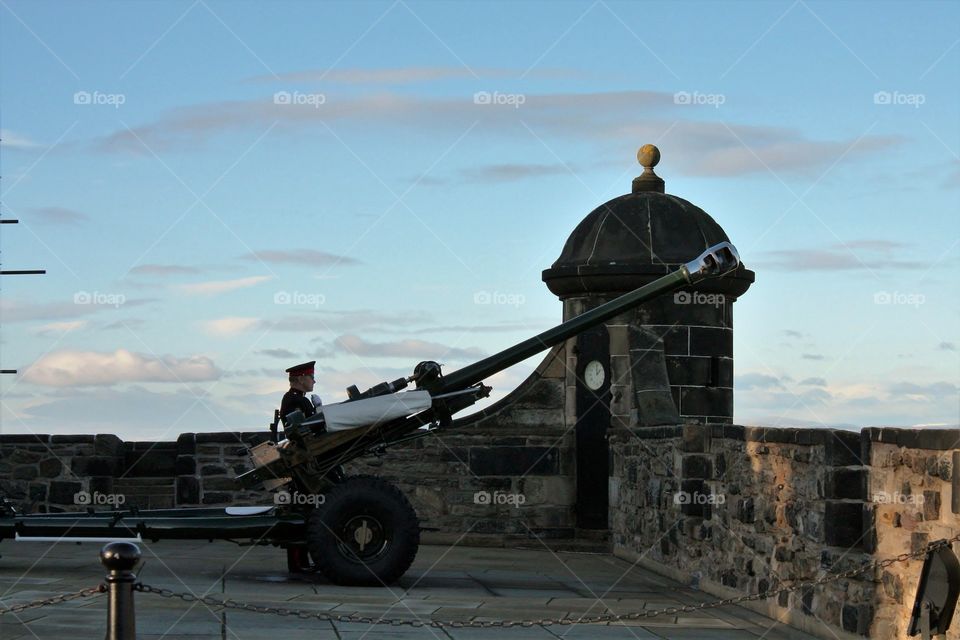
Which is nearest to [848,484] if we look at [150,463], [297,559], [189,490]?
[297,559]

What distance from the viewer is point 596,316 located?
11.4 metres

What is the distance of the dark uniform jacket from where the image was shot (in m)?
11.0

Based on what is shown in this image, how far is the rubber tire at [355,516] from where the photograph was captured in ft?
33.8

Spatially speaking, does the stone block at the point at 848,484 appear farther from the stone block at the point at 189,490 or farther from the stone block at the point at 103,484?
the stone block at the point at 103,484

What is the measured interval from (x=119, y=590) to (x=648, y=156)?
36.5ft

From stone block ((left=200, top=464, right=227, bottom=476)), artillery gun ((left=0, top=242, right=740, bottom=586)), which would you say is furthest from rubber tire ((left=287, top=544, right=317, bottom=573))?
stone block ((left=200, top=464, right=227, bottom=476))

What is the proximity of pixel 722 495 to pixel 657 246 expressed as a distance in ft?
15.6

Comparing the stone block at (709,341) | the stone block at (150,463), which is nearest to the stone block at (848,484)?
the stone block at (709,341)

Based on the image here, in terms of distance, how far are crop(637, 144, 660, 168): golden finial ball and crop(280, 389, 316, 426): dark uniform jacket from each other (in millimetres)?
6367

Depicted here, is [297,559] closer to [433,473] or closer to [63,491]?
[433,473]

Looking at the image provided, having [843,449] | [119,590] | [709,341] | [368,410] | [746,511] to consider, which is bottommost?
[746,511]

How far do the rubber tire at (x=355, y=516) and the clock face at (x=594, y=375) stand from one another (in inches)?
194

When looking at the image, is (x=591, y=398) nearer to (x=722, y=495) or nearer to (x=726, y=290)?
(x=726, y=290)

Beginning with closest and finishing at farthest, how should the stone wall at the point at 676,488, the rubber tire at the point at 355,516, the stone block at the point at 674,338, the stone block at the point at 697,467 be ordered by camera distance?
the stone wall at the point at 676,488 → the rubber tire at the point at 355,516 → the stone block at the point at 697,467 → the stone block at the point at 674,338
